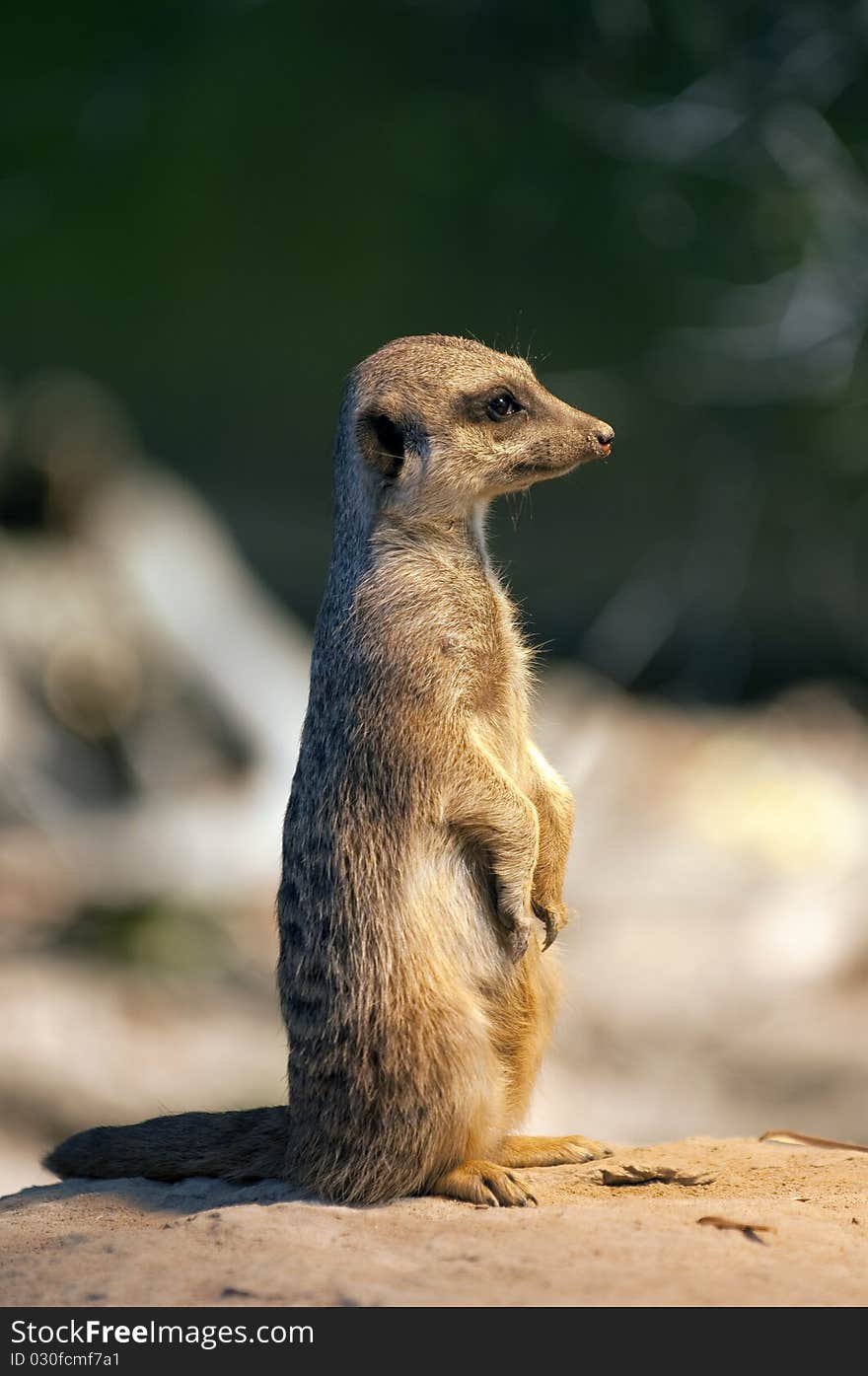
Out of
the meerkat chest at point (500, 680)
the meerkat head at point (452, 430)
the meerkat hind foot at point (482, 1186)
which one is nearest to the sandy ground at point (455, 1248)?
the meerkat hind foot at point (482, 1186)

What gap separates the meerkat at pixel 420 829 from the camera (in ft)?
10.1

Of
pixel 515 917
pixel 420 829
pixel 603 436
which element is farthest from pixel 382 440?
pixel 515 917

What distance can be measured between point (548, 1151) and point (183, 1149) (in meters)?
0.81

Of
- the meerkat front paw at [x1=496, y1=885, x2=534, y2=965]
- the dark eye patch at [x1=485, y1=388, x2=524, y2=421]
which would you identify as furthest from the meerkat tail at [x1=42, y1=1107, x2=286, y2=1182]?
the dark eye patch at [x1=485, y1=388, x2=524, y2=421]

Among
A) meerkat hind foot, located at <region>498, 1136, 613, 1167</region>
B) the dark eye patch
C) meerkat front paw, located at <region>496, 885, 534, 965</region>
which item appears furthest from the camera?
meerkat hind foot, located at <region>498, 1136, 613, 1167</region>

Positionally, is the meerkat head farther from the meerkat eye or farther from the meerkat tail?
the meerkat tail

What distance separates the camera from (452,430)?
324cm

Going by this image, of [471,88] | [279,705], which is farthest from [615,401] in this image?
[279,705]

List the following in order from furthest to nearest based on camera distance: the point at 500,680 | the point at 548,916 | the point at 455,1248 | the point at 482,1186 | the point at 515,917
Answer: the point at 548,916
the point at 500,680
the point at 515,917
the point at 482,1186
the point at 455,1248

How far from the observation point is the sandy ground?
2.55m

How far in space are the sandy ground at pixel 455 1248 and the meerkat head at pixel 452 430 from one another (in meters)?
1.42

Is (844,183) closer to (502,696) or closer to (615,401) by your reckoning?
(615,401)

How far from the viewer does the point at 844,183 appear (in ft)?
29.4

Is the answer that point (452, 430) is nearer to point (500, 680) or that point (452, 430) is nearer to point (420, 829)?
point (500, 680)
